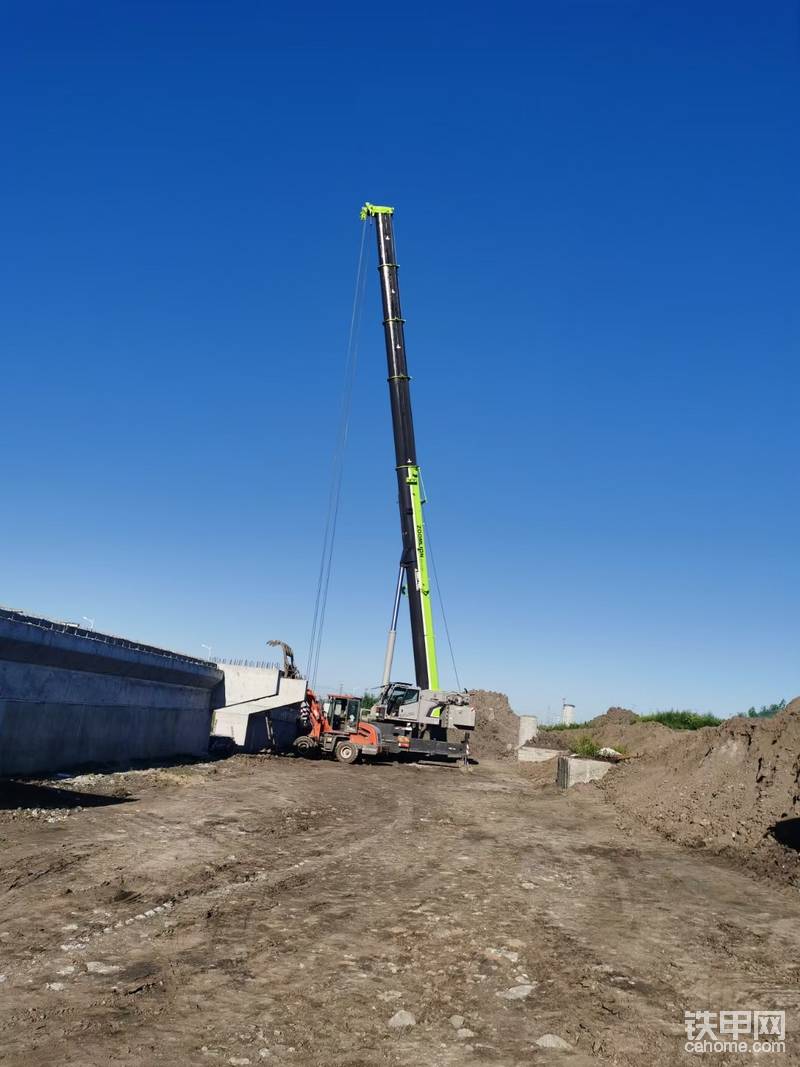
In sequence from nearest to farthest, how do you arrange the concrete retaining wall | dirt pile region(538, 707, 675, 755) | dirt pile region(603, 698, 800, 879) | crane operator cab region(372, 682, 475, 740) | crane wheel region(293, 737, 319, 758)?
dirt pile region(603, 698, 800, 879) < the concrete retaining wall < crane wheel region(293, 737, 319, 758) < crane operator cab region(372, 682, 475, 740) < dirt pile region(538, 707, 675, 755)

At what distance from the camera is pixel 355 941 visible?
807cm

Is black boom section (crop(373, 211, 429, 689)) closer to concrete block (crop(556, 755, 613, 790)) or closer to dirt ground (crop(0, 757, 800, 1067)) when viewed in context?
concrete block (crop(556, 755, 613, 790))

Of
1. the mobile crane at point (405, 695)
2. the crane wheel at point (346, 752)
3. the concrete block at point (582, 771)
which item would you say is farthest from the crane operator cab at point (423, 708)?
the concrete block at point (582, 771)

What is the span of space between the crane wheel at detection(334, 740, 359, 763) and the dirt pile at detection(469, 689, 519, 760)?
14793mm

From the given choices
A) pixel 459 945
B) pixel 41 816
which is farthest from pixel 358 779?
pixel 459 945

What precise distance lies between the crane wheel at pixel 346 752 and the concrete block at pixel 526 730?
57.8 feet

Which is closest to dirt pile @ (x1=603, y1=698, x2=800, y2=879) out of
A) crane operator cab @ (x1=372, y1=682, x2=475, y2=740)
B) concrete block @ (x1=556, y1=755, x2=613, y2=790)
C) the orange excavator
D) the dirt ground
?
the dirt ground

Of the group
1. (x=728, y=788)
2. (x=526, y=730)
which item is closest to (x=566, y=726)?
(x=526, y=730)

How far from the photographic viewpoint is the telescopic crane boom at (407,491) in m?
30.4

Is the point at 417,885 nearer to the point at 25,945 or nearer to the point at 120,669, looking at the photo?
the point at 25,945

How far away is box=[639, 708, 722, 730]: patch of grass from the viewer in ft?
140

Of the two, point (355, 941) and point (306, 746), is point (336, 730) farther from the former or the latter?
point (355, 941)

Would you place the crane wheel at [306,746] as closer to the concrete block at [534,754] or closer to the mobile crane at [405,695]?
the mobile crane at [405,695]

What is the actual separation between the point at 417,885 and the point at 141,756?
52.4 ft
